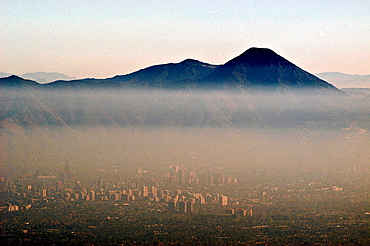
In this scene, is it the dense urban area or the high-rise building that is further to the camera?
the high-rise building

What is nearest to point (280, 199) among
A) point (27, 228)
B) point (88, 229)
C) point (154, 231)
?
point (154, 231)

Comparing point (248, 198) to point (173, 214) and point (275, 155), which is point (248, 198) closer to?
point (173, 214)

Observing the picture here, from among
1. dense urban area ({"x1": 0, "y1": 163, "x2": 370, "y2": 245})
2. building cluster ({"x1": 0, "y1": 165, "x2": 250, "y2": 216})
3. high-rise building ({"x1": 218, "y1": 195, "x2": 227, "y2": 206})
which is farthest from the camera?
building cluster ({"x1": 0, "y1": 165, "x2": 250, "y2": 216})

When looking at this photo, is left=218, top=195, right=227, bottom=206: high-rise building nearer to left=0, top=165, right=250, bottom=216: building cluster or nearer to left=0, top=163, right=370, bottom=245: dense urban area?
left=0, top=165, right=250, bottom=216: building cluster

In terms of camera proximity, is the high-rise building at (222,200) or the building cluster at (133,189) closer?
the high-rise building at (222,200)

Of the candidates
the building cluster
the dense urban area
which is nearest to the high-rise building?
the building cluster

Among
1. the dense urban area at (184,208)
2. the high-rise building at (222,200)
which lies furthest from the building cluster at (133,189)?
the dense urban area at (184,208)

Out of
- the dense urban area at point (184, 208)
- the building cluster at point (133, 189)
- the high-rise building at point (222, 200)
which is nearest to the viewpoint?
the dense urban area at point (184, 208)

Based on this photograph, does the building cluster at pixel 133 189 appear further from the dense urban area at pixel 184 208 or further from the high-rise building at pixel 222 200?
the dense urban area at pixel 184 208

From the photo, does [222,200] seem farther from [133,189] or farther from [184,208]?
[133,189]
